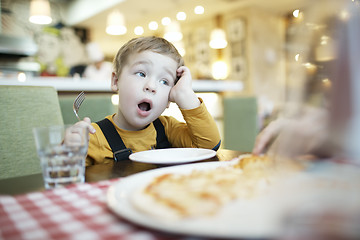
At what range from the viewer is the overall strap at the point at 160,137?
113 centimetres

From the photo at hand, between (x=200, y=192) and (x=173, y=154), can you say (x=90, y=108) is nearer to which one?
(x=173, y=154)

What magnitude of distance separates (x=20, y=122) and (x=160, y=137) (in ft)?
1.68

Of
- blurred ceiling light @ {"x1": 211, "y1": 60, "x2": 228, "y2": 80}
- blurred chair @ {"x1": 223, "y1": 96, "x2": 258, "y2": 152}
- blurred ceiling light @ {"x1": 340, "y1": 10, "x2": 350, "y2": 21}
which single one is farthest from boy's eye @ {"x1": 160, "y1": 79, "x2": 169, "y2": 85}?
blurred ceiling light @ {"x1": 211, "y1": 60, "x2": 228, "y2": 80}

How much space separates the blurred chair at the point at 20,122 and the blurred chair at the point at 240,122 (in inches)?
54.3

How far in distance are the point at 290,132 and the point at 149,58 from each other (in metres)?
0.69

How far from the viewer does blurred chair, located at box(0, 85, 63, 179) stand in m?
1.03

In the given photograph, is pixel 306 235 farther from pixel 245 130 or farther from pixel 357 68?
pixel 245 130

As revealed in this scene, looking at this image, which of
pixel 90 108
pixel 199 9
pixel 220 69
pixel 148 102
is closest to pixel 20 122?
pixel 90 108

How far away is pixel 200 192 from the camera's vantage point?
1.24 feet

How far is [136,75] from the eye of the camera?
38.9 inches

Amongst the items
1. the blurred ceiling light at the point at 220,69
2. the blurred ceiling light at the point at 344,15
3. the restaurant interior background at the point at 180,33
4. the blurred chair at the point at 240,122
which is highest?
the restaurant interior background at the point at 180,33

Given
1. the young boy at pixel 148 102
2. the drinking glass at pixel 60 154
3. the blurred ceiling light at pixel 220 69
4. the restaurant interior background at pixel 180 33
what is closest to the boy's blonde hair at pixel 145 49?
the young boy at pixel 148 102

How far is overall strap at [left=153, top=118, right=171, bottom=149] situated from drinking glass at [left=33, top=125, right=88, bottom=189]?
21.3 inches

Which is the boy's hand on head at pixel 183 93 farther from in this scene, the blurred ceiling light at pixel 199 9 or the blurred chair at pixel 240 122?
the blurred ceiling light at pixel 199 9
